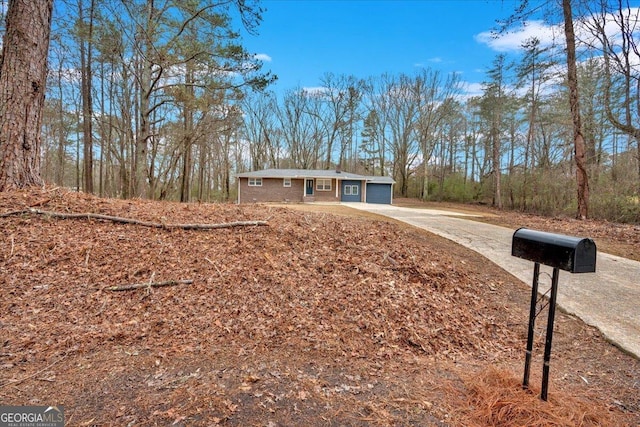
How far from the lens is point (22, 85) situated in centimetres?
436

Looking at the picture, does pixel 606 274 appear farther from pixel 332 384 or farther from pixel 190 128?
pixel 190 128

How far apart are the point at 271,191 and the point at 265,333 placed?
65.8 ft

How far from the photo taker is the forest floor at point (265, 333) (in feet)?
6.10

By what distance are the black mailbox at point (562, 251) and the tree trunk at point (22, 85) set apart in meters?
6.45

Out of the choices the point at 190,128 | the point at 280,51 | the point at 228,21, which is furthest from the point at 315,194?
the point at 228,21

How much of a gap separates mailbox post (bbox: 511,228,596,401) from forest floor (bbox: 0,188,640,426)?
328 mm

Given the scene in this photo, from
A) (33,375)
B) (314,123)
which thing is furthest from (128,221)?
(314,123)

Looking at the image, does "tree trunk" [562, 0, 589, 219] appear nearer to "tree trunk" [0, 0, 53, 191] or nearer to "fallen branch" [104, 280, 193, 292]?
"fallen branch" [104, 280, 193, 292]

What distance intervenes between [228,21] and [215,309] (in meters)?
9.85

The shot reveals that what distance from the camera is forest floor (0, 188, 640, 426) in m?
1.86

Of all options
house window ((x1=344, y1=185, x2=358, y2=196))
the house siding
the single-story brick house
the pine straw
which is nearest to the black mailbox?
the pine straw

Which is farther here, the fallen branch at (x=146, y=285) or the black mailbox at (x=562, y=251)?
the fallen branch at (x=146, y=285)

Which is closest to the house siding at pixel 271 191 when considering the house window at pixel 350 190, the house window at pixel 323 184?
the house window at pixel 323 184

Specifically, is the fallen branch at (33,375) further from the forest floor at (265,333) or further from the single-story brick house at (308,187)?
the single-story brick house at (308,187)
